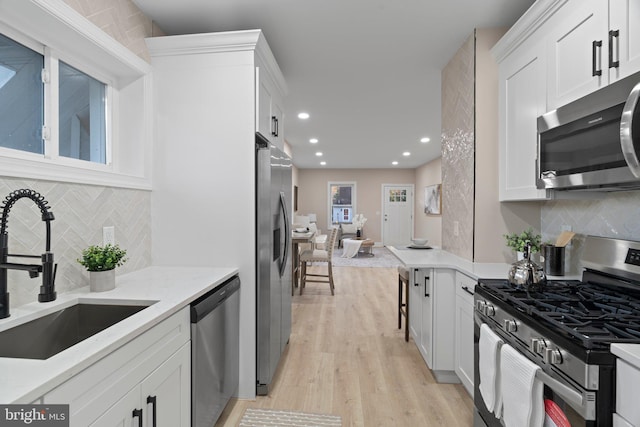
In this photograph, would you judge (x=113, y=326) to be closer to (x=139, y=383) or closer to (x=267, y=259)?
(x=139, y=383)

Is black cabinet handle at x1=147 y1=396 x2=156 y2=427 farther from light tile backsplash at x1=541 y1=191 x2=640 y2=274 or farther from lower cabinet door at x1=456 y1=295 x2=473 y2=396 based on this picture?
light tile backsplash at x1=541 y1=191 x2=640 y2=274

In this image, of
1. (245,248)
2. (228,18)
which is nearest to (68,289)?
(245,248)

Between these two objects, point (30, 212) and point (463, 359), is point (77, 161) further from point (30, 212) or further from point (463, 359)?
point (463, 359)

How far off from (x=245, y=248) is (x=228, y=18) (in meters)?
1.64

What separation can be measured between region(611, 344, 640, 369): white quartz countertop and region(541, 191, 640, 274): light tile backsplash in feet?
3.17

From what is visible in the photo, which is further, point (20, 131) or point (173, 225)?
point (173, 225)

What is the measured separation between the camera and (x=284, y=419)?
74.9 inches

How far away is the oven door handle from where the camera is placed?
3.15 ft

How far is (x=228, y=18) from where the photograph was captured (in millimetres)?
2234

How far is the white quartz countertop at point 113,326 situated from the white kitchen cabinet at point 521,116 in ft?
6.32

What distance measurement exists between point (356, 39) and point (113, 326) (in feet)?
8.04

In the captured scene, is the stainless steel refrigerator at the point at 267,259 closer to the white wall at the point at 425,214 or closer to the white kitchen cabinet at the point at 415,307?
the white kitchen cabinet at the point at 415,307

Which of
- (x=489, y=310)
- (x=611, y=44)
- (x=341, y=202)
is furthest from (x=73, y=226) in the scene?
(x=341, y=202)

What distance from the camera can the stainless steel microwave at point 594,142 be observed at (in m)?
1.15
